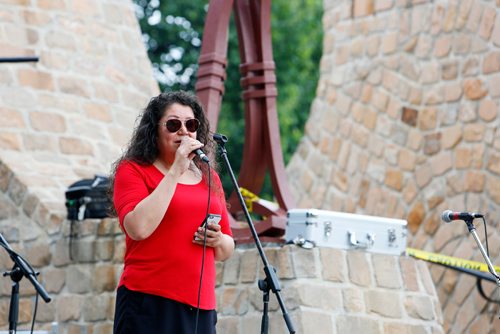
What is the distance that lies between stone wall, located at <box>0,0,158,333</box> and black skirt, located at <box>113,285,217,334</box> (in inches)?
97.0

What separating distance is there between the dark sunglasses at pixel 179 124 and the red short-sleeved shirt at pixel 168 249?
190 millimetres

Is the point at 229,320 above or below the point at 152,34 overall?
below

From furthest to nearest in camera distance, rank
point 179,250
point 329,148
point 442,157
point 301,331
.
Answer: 1. point 329,148
2. point 442,157
3. point 301,331
4. point 179,250

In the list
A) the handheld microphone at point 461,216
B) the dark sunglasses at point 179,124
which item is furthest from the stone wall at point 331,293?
the dark sunglasses at point 179,124

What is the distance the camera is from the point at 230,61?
1594 centimetres

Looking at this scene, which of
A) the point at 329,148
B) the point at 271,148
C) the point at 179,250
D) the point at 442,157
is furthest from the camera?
the point at 329,148

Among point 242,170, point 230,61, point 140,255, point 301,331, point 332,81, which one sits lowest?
point 301,331

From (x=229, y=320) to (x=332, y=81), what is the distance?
14.6 feet

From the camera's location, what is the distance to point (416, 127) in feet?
26.5

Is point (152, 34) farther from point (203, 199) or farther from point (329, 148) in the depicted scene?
point (203, 199)

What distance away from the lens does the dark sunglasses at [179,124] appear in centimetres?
373

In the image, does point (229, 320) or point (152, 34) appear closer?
point (229, 320)

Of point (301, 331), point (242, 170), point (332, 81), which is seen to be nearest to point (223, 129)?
point (332, 81)

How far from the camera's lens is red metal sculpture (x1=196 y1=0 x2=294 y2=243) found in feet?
19.2
